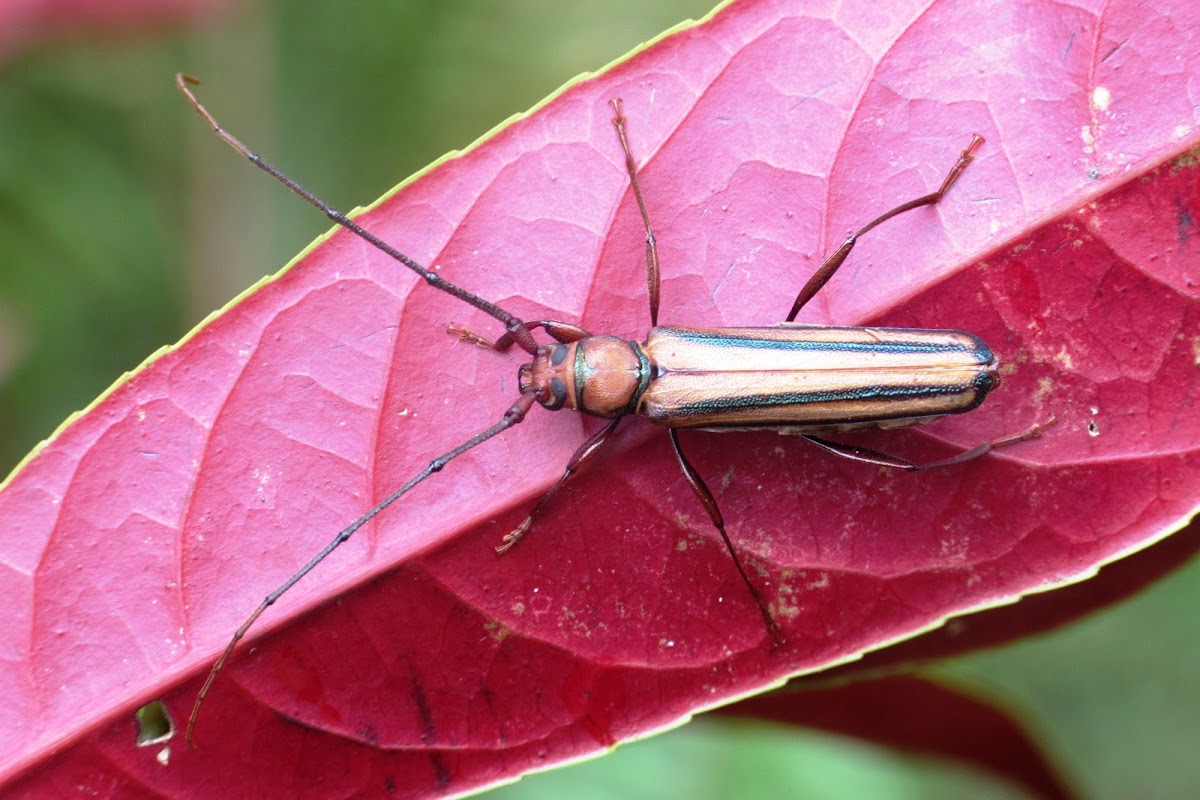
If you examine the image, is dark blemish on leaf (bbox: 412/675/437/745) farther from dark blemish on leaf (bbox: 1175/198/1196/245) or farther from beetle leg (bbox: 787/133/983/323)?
dark blemish on leaf (bbox: 1175/198/1196/245)

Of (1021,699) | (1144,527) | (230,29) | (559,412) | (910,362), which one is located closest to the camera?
(1144,527)

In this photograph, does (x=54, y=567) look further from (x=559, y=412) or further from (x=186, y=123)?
(x=186, y=123)

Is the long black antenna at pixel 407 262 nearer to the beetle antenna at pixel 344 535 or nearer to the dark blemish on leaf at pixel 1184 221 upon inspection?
the beetle antenna at pixel 344 535

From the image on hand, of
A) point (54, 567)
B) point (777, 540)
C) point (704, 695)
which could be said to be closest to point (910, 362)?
point (777, 540)

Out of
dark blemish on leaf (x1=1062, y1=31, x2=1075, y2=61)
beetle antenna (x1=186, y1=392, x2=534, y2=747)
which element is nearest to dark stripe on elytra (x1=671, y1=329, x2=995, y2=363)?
beetle antenna (x1=186, y1=392, x2=534, y2=747)

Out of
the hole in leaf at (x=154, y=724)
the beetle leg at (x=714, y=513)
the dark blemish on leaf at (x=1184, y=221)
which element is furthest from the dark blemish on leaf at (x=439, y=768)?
the dark blemish on leaf at (x=1184, y=221)

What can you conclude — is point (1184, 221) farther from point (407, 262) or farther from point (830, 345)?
point (407, 262)
